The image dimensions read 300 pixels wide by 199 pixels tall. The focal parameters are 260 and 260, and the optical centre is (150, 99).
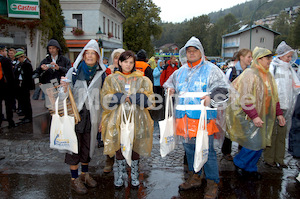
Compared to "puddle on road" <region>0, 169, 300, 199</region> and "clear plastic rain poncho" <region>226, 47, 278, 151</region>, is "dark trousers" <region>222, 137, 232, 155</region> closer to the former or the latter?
"puddle on road" <region>0, 169, 300, 199</region>

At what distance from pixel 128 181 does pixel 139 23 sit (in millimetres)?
35162

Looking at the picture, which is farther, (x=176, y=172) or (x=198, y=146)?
(x=176, y=172)

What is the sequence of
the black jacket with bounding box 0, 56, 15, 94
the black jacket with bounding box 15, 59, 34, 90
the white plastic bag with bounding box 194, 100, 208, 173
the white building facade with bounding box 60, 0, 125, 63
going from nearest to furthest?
the white plastic bag with bounding box 194, 100, 208, 173 < the black jacket with bounding box 0, 56, 15, 94 < the black jacket with bounding box 15, 59, 34, 90 < the white building facade with bounding box 60, 0, 125, 63

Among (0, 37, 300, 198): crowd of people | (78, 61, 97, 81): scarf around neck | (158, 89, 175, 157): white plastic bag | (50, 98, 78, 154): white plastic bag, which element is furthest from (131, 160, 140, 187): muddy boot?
(78, 61, 97, 81): scarf around neck

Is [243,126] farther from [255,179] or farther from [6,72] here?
[6,72]

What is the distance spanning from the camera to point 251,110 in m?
3.18

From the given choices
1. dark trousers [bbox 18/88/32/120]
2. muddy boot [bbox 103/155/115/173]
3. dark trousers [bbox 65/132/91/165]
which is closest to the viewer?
dark trousers [bbox 65/132/91/165]

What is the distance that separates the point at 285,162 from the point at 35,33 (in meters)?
13.3

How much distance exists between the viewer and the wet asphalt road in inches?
123

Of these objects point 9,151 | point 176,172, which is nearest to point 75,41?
point 9,151

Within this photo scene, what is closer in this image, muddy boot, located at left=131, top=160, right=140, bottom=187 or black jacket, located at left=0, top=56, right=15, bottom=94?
muddy boot, located at left=131, top=160, right=140, bottom=187

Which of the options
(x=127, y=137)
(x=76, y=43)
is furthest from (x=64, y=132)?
(x=76, y=43)

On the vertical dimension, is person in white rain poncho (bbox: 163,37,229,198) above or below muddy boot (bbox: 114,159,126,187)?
above

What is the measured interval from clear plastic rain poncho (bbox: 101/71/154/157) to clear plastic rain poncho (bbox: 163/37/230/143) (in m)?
0.38
